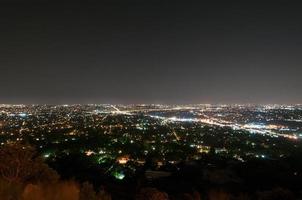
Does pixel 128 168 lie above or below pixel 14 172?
below

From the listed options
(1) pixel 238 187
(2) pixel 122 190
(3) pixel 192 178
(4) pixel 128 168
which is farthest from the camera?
(4) pixel 128 168

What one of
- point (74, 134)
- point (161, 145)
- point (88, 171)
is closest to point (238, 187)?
point (88, 171)

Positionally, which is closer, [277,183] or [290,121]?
[277,183]

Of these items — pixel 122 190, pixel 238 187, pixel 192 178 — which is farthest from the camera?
pixel 192 178

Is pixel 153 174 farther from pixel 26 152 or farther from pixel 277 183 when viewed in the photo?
pixel 26 152

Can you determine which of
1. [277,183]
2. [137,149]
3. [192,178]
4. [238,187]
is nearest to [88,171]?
[192,178]

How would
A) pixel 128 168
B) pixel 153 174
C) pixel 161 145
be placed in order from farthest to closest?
pixel 161 145 → pixel 128 168 → pixel 153 174

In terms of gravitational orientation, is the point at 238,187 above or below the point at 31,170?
below

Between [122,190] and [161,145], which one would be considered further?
[161,145]

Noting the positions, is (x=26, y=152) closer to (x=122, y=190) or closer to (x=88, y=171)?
(x=122, y=190)
